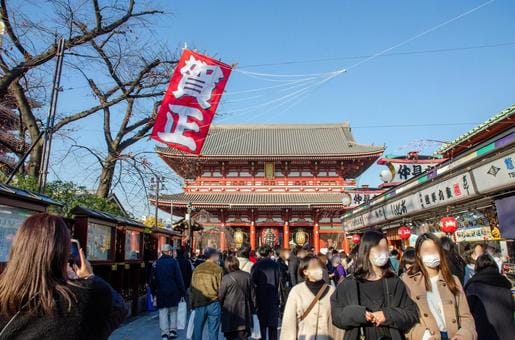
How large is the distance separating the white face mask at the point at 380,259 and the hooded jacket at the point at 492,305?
1.39 m

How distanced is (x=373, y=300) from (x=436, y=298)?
2.04 feet

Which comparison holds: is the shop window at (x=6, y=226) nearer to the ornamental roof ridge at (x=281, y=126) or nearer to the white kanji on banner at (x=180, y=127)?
the white kanji on banner at (x=180, y=127)

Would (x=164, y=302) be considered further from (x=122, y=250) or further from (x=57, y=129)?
(x=57, y=129)

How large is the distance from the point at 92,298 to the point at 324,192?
78.2ft

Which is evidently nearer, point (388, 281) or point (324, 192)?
point (388, 281)

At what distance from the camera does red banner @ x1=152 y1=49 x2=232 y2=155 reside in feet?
27.3

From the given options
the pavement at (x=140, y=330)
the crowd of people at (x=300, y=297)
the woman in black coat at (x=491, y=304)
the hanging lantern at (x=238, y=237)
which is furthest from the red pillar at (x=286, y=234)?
the woman in black coat at (x=491, y=304)

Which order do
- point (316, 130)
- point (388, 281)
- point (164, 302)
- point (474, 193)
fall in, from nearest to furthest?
point (388, 281) → point (164, 302) → point (474, 193) → point (316, 130)

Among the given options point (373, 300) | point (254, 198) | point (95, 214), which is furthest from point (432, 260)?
point (254, 198)

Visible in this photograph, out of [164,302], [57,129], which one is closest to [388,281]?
[164,302]

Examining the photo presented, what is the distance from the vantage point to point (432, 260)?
3.32 meters

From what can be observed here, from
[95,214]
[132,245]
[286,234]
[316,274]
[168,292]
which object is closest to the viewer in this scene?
[316,274]

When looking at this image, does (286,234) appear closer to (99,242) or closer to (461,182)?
(461,182)

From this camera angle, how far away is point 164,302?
7.50 meters
